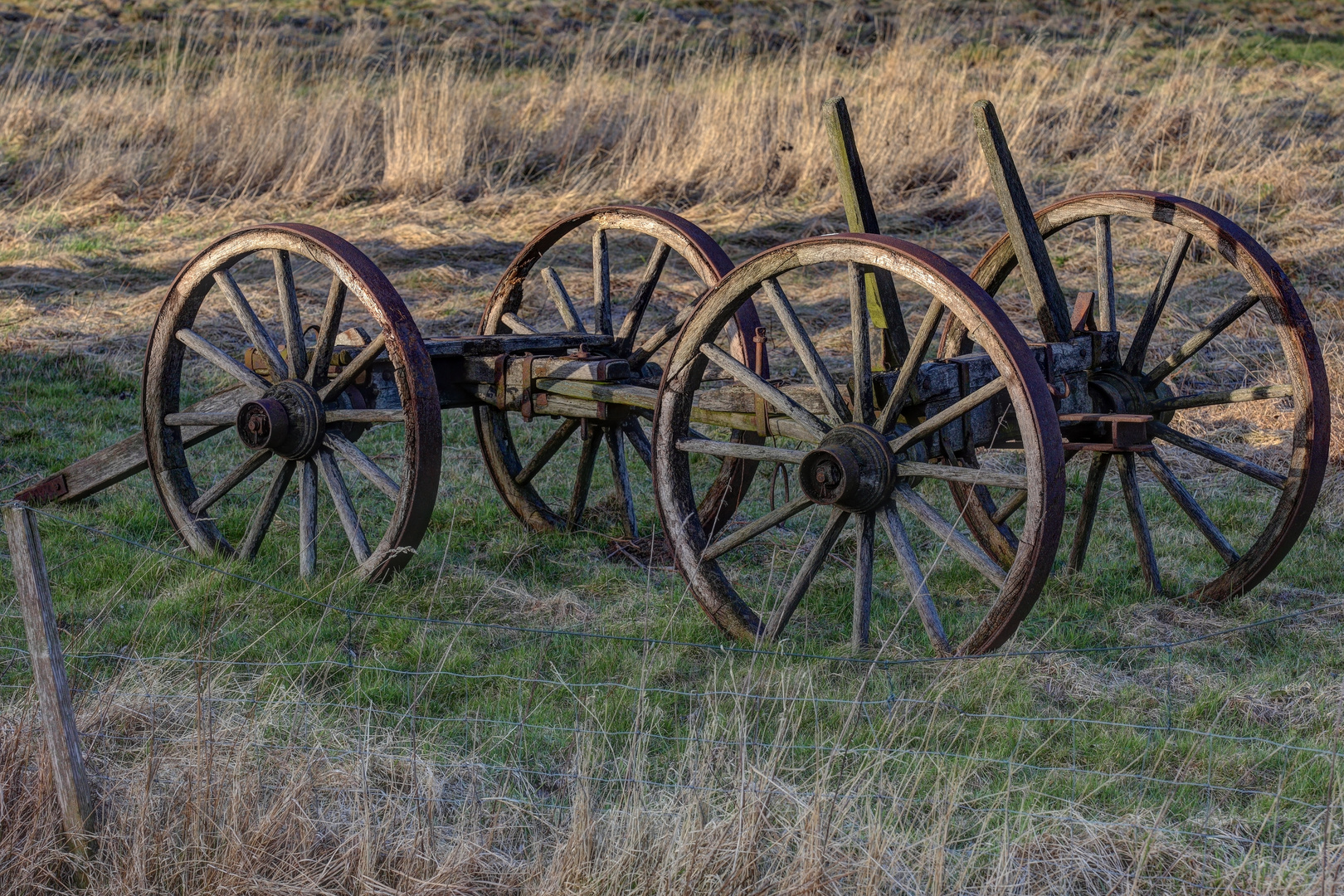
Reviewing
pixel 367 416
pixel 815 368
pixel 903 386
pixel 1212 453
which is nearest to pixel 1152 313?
pixel 1212 453

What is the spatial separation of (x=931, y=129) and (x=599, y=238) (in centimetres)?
652

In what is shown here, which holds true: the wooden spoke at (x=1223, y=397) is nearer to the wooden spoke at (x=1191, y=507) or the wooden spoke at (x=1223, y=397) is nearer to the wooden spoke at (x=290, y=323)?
the wooden spoke at (x=1191, y=507)

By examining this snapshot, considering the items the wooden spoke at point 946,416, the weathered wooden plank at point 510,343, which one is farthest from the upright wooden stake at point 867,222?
the weathered wooden plank at point 510,343

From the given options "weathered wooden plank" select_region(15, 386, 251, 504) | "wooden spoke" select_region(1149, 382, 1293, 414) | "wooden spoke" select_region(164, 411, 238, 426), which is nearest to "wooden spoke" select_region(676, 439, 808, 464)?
"wooden spoke" select_region(1149, 382, 1293, 414)

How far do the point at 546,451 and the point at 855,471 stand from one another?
1.92 m

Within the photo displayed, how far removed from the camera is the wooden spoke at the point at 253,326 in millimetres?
4582

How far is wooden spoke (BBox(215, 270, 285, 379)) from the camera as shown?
15.0 ft

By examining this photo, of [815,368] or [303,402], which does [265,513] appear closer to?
[303,402]

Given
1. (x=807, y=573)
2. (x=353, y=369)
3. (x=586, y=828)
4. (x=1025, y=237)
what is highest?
(x=1025, y=237)

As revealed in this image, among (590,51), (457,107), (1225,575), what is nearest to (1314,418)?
(1225,575)

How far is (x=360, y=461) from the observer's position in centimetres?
431

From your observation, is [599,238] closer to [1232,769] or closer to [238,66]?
[1232,769]

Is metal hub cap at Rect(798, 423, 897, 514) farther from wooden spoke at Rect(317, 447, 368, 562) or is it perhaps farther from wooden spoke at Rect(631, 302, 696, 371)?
wooden spoke at Rect(317, 447, 368, 562)

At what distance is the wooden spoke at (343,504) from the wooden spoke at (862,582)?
5.76 ft
